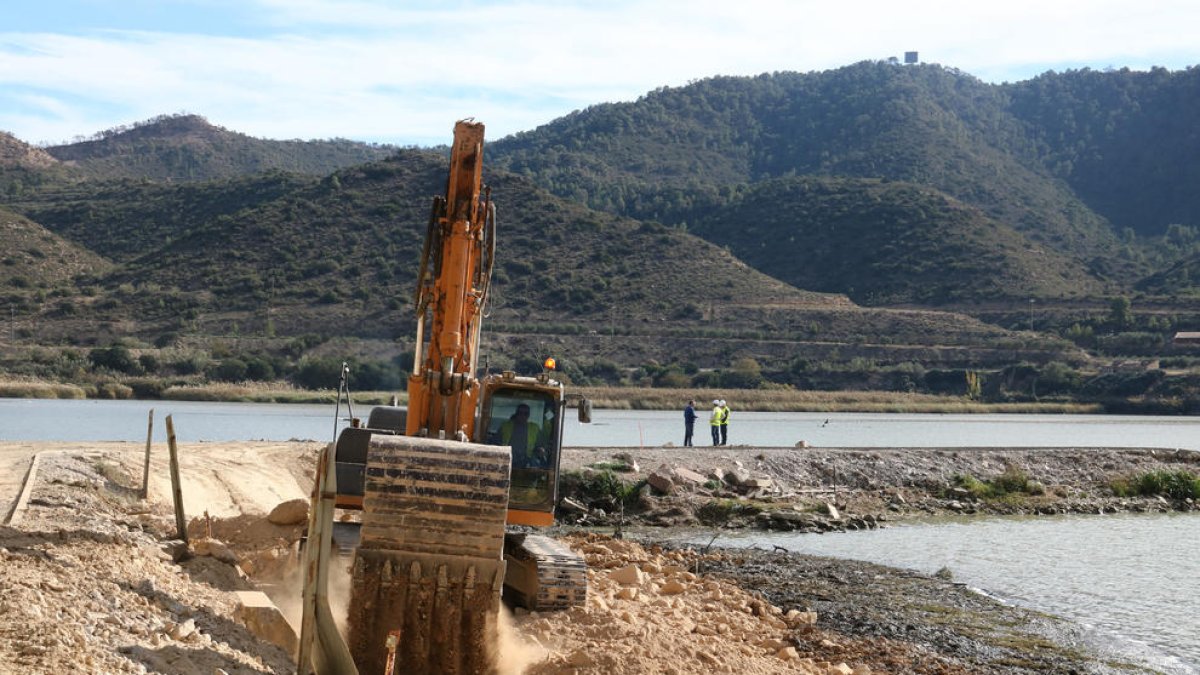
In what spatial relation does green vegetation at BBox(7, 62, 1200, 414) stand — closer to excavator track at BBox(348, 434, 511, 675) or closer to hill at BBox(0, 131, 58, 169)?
hill at BBox(0, 131, 58, 169)

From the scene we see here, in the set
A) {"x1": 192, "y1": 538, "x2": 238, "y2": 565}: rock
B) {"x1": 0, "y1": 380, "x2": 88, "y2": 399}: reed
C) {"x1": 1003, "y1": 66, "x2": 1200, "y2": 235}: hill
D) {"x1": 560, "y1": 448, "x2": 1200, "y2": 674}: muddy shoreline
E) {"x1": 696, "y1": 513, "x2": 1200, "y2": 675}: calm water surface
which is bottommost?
{"x1": 0, "y1": 380, "x2": 88, "y2": 399}: reed

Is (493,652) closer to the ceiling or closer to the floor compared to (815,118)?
closer to the floor

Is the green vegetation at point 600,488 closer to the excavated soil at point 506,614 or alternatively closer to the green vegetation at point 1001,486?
the excavated soil at point 506,614

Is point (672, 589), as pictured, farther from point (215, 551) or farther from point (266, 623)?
point (266, 623)

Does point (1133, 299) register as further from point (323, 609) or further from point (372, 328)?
point (323, 609)

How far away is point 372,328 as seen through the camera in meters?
64.8

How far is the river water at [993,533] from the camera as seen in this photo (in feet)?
63.0

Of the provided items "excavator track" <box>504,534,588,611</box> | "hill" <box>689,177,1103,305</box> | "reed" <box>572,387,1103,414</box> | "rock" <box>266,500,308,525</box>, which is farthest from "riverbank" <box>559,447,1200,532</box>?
"hill" <box>689,177,1103,305</box>

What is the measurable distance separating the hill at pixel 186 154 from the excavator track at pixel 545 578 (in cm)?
10463

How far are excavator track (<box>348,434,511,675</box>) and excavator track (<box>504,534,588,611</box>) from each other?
2.28 m

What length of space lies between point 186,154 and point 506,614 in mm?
120640

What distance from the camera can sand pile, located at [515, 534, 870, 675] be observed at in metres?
11.9

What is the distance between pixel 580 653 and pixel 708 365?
57280mm

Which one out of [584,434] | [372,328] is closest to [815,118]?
[372,328]
